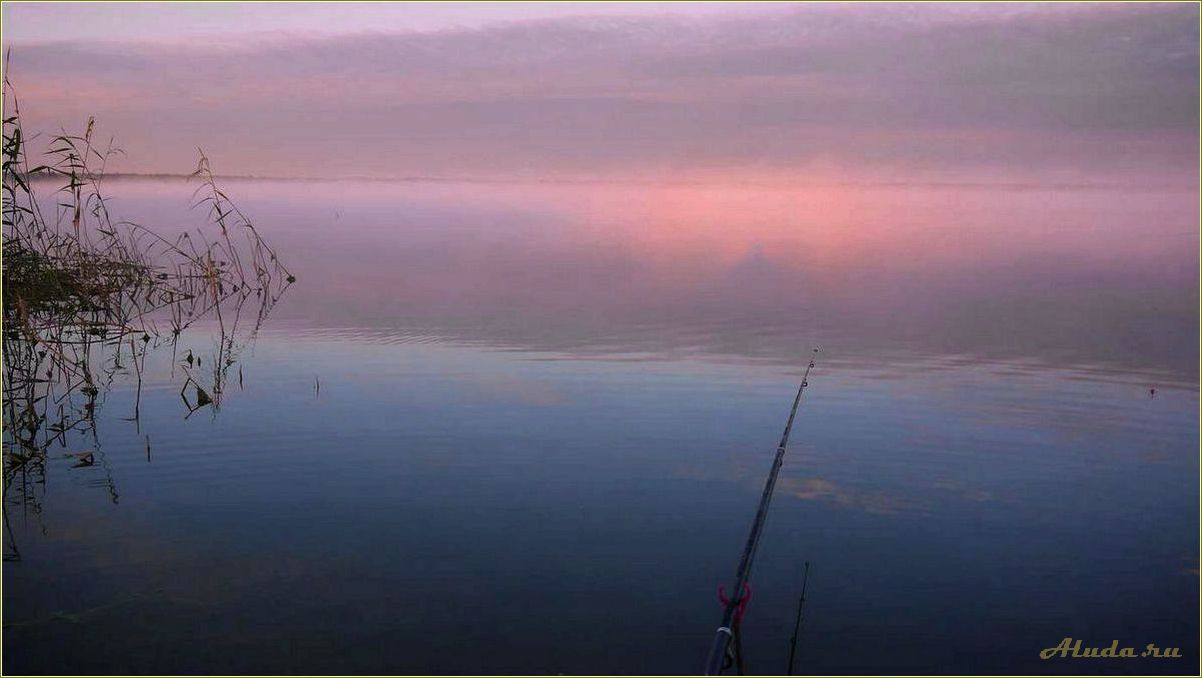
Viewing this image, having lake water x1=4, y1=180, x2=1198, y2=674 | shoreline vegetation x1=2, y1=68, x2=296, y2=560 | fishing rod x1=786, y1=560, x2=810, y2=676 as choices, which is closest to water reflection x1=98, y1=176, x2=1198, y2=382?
lake water x1=4, y1=180, x2=1198, y2=674

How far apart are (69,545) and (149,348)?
6.12m

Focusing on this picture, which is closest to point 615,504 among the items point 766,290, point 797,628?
point 797,628

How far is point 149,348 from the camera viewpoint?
11484 mm

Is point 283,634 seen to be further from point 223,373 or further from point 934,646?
point 223,373

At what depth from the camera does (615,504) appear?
21.3 feet

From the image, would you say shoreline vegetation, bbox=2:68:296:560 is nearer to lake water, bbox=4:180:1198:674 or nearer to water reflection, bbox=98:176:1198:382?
lake water, bbox=4:180:1198:674

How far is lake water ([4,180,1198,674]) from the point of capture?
4821 mm

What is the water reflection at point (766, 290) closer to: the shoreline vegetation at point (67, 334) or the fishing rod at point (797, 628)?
the shoreline vegetation at point (67, 334)

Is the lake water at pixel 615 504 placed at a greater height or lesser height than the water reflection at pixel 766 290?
lesser

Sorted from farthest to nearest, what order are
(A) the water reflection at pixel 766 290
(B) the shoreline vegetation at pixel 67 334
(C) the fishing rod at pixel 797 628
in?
(A) the water reflection at pixel 766 290 < (B) the shoreline vegetation at pixel 67 334 < (C) the fishing rod at pixel 797 628

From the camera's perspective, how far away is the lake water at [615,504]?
482 centimetres

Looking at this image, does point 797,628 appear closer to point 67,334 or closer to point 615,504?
point 615,504


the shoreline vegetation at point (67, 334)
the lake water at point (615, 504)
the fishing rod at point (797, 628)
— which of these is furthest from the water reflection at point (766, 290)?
the fishing rod at point (797, 628)

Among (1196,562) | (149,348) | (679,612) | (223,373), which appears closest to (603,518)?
(679,612)
